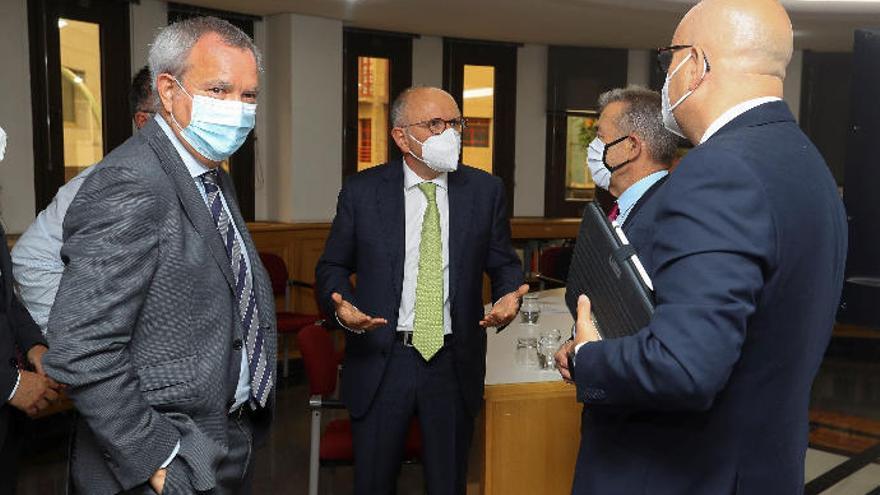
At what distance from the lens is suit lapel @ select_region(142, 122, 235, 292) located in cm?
158

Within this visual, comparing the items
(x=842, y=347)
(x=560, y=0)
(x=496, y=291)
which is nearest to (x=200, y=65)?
(x=496, y=291)

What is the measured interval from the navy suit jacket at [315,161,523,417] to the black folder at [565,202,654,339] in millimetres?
1048

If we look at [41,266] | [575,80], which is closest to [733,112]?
[41,266]

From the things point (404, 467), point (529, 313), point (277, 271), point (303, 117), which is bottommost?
point (404, 467)

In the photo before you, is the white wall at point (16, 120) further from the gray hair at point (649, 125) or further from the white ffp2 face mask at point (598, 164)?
the gray hair at point (649, 125)

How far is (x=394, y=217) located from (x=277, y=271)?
3.36 meters

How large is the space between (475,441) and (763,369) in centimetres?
182

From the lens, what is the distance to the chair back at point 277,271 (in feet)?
18.9

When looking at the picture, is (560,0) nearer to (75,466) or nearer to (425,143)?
(425,143)

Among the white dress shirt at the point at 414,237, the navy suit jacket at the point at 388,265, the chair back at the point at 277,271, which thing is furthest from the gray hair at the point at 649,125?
the chair back at the point at 277,271

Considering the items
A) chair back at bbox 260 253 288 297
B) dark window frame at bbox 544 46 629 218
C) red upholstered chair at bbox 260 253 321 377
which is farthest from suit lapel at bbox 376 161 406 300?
dark window frame at bbox 544 46 629 218

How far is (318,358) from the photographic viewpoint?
2.97 meters

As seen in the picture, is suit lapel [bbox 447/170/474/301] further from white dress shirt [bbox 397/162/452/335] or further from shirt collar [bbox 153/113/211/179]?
shirt collar [bbox 153/113/211/179]

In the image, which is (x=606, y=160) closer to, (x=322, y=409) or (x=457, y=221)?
(x=457, y=221)
